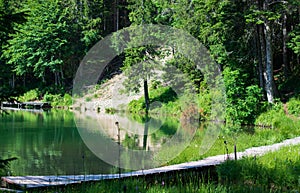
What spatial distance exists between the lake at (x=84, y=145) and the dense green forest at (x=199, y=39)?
379cm

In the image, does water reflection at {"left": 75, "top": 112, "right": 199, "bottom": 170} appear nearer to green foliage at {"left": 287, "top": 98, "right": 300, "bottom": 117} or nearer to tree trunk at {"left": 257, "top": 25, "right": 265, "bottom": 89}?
tree trunk at {"left": 257, "top": 25, "right": 265, "bottom": 89}

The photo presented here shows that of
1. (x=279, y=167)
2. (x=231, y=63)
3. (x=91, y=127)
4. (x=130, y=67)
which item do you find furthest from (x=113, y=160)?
(x=130, y=67)

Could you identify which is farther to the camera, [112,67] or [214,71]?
[112,67]

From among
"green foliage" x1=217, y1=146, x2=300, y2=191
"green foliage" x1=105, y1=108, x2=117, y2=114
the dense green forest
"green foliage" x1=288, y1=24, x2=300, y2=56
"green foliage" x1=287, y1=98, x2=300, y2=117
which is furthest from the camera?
"green foliage" x1=105, y1=108, x2=117, y2=114

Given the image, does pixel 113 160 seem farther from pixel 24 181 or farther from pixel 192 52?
pixel 192 52

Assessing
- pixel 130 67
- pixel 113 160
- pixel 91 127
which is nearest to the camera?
pixel 113 160

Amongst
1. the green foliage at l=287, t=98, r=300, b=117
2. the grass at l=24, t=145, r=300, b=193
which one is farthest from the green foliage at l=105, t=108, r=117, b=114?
the grass at l=24, t=145, r=300, b=193

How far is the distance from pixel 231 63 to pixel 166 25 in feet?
35.3

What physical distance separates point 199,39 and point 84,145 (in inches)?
526

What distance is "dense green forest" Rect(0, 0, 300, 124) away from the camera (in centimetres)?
2042

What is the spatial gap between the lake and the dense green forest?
3793mm

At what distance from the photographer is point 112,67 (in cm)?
3944

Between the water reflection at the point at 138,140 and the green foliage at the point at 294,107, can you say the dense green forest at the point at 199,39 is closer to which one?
the green foliage at the point at 294,107

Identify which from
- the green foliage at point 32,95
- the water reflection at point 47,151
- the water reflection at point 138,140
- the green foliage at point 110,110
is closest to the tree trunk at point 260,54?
the water reflection at point 138,140
